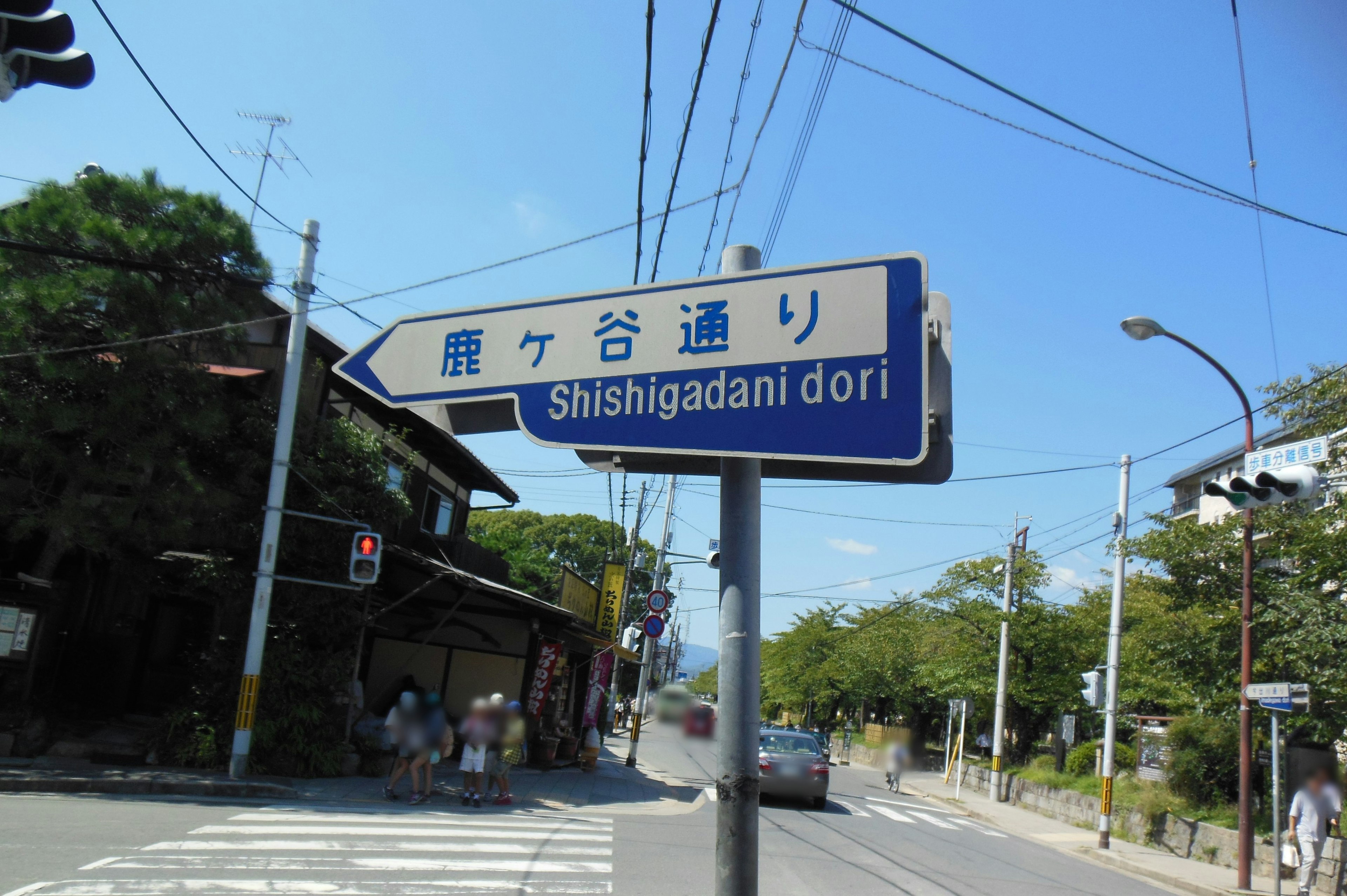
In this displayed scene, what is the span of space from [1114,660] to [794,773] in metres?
6.55

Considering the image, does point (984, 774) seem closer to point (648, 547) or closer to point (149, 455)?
point (149, 455)

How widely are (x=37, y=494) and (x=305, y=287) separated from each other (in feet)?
15.6

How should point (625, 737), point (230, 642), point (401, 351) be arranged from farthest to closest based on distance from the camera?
point (625, 737)
point (230, 642)
point (401, 351)

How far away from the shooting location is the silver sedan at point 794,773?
16.1 metres

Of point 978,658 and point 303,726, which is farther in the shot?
point 978,658

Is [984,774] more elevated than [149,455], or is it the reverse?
[149,455]

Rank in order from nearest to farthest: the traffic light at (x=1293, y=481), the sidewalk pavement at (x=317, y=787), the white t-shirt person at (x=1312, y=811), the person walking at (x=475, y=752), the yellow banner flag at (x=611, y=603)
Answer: the traffic light at (x=1293, y=481) < the white t-shirt person at (x=1312, y=811) < the sidewalk pavement at (x=317, y=787) < the person walking at (x=475, y=752) < the yellow banner flag at (x=611, y=603)

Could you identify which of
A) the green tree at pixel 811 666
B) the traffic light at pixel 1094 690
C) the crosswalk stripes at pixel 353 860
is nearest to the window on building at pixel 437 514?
the crosswalk stripes at pixel 353 860

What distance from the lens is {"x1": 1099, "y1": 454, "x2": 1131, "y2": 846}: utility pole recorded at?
15711 millimetres

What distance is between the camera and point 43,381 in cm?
1192

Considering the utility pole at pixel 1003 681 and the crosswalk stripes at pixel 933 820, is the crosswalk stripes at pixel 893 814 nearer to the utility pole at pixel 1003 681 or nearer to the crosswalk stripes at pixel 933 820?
the crosswalk stripes at pixel 933 820

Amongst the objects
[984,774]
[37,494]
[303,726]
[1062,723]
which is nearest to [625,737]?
[984,774]

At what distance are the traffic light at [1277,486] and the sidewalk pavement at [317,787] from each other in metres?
9.37

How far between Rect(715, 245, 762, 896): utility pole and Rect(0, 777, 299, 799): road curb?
37.4 ft
